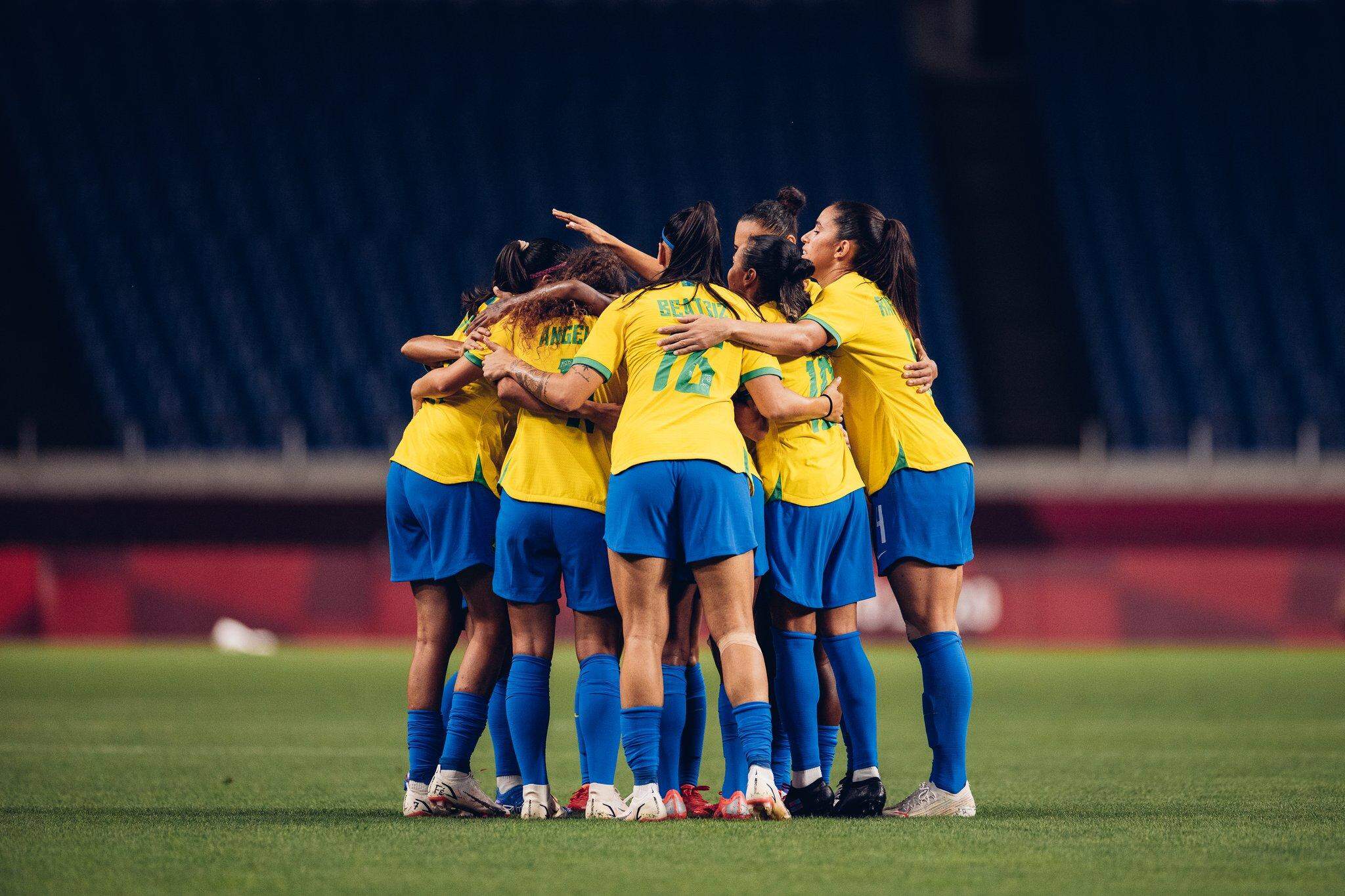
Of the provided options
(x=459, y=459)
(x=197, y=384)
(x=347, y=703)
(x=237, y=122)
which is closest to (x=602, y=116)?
(x=237, y=122)

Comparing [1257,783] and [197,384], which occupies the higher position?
[197,384]

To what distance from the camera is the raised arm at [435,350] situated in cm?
565

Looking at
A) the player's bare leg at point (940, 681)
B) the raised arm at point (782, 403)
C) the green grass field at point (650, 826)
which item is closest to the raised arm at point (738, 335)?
the raised arm at point (782, 403)

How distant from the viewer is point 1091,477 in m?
17.1

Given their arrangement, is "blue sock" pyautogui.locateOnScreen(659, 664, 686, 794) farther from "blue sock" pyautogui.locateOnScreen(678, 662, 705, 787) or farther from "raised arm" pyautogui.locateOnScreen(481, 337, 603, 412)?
"raised arm" pyautogui.locateOnScreen(481, 337, 603, 412)

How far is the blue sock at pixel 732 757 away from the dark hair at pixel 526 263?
1537 mm

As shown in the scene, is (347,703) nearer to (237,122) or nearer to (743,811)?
(743,811)

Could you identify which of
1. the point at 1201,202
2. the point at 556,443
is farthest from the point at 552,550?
the point at 1201,202

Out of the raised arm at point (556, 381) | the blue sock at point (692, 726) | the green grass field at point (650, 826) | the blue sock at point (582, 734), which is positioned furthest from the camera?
the blue sock at point (692, 726)

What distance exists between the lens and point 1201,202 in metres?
21.3

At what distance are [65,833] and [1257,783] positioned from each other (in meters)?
4.30

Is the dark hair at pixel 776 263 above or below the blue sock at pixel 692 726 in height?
above

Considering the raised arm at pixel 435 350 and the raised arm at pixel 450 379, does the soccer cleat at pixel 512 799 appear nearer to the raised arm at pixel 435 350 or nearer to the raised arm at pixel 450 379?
the raised arm at pixel 450 379

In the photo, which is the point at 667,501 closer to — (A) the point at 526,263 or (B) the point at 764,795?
(B) the point at 764,795
